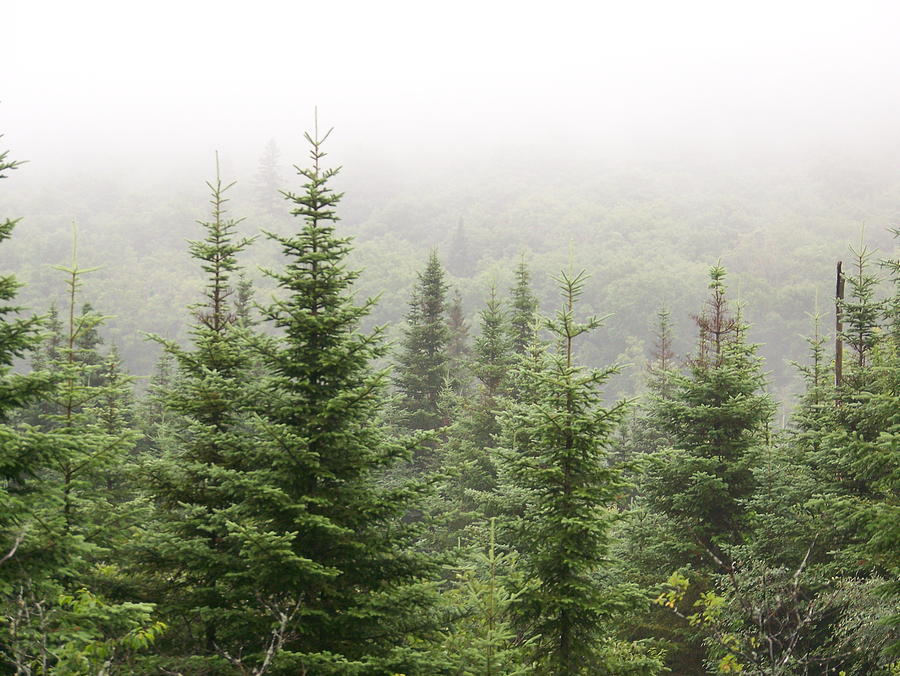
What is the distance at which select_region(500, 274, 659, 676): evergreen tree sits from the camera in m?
10.6

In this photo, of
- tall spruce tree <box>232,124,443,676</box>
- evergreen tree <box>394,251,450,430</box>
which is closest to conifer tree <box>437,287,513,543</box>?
evergreen tree <box>394,251,450,430</box>

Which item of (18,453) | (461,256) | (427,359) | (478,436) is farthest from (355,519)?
(461,256)

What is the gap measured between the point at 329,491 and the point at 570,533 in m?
3.79

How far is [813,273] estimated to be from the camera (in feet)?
472

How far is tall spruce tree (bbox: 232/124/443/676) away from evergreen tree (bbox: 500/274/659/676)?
7.02ft

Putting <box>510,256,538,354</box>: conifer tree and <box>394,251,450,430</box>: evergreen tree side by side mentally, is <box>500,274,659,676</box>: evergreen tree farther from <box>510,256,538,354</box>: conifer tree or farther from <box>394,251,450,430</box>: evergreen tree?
<box>394,251,450,430</box>: evergreen tree

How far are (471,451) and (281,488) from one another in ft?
59.7

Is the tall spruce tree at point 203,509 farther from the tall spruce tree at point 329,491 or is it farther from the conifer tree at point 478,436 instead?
the conifer tree at point 478,436

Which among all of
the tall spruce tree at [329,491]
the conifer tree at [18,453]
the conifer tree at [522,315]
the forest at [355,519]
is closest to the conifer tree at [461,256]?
the conifer tree at [522,315]

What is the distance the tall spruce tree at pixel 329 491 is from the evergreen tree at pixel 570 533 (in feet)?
7.02

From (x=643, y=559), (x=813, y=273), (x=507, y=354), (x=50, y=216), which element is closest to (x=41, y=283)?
(x=50, y=216)

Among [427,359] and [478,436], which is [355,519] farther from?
[427,359]

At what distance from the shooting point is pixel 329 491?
32.0 feet

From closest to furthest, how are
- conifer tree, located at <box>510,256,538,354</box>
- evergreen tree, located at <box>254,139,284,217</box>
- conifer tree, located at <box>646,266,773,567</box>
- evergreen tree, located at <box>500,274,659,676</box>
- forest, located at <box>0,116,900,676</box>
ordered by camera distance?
forest, located at <box>0,116,900,676</box> < evergreen tree, located at <box>500,274,659,676</box> < conifer tree, located at <box>646,266,773,567</box> < conifer tree, located at <box>510,256,538,354</box> < evergreen tree, located at <box>254,139,284,217</box>
